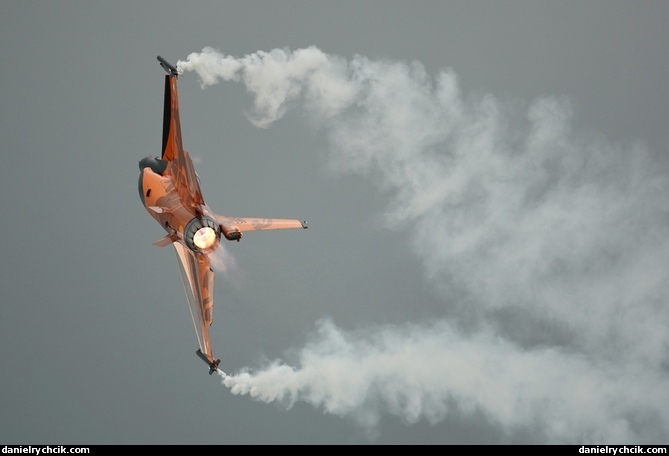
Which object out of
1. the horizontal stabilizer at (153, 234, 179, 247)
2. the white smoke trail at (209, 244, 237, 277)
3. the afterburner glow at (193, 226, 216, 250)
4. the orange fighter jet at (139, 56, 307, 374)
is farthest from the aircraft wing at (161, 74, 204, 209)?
the white smoke trail at (209, 244, 237, 277)

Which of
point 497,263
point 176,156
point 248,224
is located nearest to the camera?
point 248,224

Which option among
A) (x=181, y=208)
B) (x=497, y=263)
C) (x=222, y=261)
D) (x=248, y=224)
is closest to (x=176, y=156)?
(x=181, y=208)

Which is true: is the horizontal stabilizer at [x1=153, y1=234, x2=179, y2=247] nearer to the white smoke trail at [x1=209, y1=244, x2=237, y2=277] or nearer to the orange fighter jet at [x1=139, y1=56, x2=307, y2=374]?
the orange fighter jet at [x1=139, y1=56, x2=307, y2=374]

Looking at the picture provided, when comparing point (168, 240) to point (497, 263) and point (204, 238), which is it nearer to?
point (204, 238)

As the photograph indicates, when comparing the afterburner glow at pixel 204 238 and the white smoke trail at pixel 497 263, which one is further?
the white smoke trail at pixel 497 263

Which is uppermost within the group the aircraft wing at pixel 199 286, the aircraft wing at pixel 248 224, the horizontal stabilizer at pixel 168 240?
the aircraft wing at pixel 248 224

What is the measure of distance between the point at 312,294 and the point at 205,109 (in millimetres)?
31358

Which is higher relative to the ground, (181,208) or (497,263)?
(497,263)

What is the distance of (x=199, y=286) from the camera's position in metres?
46.7

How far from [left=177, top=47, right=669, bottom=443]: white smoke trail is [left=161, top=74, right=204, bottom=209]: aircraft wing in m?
7.09

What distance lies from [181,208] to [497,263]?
46.4 meters

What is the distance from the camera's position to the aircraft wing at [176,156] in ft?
148

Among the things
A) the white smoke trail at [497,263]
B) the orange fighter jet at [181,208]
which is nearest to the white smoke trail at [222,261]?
the orange fighter jet at [181,208]

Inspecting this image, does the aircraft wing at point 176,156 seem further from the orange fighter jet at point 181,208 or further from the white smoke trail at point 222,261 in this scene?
the white smoke trail at point 222,261
